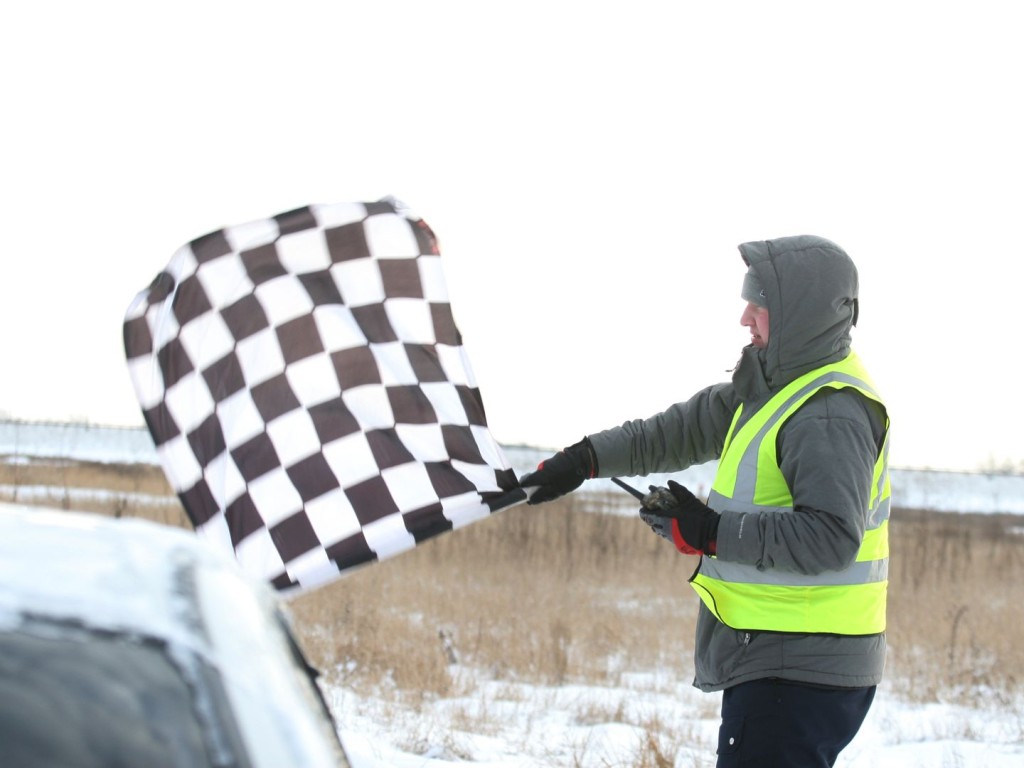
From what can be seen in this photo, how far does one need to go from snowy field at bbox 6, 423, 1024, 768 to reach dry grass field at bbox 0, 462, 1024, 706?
301 mm

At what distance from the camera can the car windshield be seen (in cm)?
82

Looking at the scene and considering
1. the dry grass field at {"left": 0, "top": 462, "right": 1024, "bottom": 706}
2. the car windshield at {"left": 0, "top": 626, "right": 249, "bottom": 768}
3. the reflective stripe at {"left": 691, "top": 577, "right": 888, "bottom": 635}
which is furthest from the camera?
the dry grass field at {"left": 0, "top": 462, "right": 1024, "bottom": 706}

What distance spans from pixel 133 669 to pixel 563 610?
26.1 ft

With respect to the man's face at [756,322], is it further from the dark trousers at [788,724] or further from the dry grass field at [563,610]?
the dry grass field at [563,610]

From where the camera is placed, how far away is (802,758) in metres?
2.43

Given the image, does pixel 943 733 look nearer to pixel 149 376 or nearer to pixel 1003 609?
pixel 1003 609

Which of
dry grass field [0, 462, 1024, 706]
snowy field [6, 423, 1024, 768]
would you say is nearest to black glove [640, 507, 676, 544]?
snowy field [6, 423, 1024, 768]

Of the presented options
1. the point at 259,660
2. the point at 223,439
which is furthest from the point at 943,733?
the point at 259,660

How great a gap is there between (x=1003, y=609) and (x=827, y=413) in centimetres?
784

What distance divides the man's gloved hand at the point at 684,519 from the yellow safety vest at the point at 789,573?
9cm

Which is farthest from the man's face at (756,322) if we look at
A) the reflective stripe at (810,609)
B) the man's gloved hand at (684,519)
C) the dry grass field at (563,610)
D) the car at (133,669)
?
the dry grass field at (563,610)

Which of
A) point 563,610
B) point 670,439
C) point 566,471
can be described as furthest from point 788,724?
point 563,610

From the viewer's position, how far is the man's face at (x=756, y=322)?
2715 millimetres

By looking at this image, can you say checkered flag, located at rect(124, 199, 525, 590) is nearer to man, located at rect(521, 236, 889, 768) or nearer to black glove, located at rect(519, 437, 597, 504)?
black glove, located at rect(519, 437, 597, 504)
